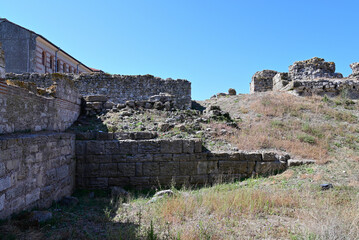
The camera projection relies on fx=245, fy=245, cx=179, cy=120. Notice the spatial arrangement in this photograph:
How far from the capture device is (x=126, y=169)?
7426mm

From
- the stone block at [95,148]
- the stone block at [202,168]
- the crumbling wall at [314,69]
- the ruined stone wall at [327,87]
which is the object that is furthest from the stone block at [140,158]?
the crumbling wall at [314,69]

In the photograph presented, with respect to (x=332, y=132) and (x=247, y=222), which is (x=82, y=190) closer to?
(x=247, y=222)

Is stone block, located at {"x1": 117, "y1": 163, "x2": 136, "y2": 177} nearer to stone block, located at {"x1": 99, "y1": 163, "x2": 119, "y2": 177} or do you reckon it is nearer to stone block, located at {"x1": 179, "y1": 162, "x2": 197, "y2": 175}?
stone block, located at {"x1": 99, "y1": 163, "x2": 119, "y2": 177}

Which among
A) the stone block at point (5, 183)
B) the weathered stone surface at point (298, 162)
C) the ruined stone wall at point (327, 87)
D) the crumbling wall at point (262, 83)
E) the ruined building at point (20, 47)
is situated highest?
the ruined building at point (20, 47)

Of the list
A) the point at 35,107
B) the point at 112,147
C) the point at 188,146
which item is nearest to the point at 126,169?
the point at 112,147

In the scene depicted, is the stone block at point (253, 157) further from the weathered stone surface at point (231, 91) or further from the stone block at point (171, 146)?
the weathered stone surface at point (231, 91)

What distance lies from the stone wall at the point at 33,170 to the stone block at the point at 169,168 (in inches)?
103

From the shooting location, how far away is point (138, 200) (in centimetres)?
625

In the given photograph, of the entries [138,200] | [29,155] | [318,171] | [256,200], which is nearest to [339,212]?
[256,200]

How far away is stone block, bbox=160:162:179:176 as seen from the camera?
7516 mm

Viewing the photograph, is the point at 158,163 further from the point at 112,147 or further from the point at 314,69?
the point at 314,69

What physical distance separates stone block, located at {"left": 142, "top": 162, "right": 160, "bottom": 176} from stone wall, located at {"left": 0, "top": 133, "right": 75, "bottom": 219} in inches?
82.7

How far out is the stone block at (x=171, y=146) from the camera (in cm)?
757

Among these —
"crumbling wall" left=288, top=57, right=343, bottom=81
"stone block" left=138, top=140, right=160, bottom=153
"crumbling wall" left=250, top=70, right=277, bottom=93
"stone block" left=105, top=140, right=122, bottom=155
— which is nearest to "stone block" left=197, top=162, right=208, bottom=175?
"stone block" left=138, top=140, right=160, bottom=153
